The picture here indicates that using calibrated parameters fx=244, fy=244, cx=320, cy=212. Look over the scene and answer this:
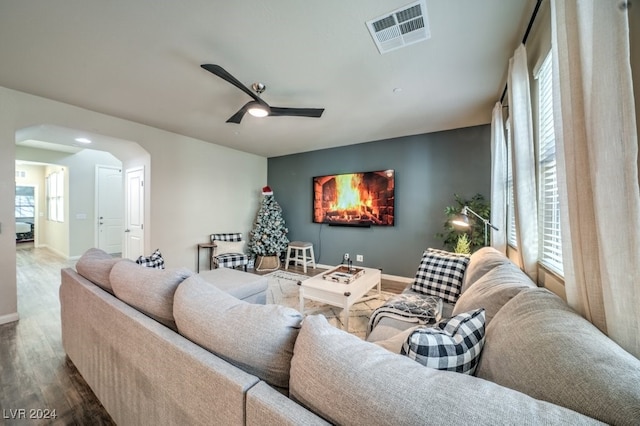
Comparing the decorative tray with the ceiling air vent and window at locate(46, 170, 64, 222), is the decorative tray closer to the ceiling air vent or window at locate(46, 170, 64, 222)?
the ceiling air vent

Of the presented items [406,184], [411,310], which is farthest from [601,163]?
[406,184]

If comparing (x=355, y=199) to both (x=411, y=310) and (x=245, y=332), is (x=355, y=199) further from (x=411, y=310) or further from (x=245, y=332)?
(x=245, y=332)

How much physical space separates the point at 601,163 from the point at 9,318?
4920mm

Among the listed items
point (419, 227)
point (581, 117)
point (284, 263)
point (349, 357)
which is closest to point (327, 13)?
point (581, 117)

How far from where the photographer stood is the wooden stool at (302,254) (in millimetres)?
5039

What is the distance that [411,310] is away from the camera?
188cm

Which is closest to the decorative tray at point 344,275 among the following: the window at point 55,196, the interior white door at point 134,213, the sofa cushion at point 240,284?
the sofa cushion at point 240,284

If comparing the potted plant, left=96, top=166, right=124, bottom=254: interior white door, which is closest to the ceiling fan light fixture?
the potted plant

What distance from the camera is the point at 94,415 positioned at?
1526 mm

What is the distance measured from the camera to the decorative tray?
271 centimetres

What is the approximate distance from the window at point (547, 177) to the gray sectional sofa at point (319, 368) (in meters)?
0.41

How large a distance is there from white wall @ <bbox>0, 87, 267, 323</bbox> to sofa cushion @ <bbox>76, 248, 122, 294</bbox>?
188 centimetres

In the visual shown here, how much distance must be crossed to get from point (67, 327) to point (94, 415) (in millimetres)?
800

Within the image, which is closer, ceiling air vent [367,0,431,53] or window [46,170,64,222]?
ceiling air vent [367,0,431,53]
